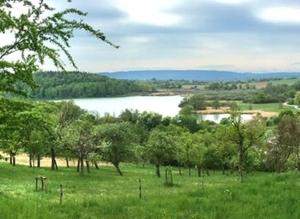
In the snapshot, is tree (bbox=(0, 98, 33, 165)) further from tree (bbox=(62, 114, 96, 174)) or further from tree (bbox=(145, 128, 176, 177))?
tree (bbox=(145, 128, 176, 177))

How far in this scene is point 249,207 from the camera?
44.3 feet

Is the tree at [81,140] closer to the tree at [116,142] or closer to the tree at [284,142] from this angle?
the tree at [116,142]

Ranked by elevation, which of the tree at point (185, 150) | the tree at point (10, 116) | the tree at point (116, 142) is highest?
the tree at point (10, 116)

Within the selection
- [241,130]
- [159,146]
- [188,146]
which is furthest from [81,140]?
[188,146]

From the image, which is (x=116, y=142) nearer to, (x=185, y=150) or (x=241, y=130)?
(x=185, y=150)

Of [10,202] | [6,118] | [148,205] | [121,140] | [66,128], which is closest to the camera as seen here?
[6,118]

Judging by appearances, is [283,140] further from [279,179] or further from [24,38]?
[24,38]

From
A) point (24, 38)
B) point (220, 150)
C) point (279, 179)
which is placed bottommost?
point (220, 150)

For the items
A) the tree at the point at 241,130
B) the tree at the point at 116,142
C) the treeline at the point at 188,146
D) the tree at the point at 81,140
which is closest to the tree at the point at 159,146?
the treeline at the point at 188,146

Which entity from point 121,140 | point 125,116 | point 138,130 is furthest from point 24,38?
point 125,116

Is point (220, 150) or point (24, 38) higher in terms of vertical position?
point (24, 38)

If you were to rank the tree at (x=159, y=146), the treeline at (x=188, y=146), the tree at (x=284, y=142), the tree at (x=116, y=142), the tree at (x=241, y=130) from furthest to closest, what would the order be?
the tree at (x=284, y=142) < the tree at (x=159, y=146) < the tree at (x=116, y=142) < the treeline at (x=188, y=146) < the tree at (x=241, y=130)

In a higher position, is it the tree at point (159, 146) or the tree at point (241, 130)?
the tree at point (241, 130)

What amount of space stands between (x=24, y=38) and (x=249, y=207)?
27.3 ft
